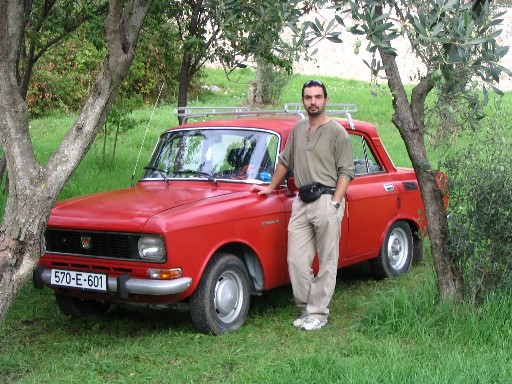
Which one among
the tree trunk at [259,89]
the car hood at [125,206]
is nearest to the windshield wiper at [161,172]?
the car hood at [125,206]

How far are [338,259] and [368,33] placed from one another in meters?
2.62

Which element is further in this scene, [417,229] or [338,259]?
[417,229]

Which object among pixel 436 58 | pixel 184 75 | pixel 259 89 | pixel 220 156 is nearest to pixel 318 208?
pixel 220 156

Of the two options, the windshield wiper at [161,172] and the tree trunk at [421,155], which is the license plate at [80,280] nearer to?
the windshield wiper at [161,172]

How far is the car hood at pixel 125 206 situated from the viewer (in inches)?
251

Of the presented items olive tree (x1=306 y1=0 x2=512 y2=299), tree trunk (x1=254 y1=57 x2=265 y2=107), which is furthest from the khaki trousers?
tree trunk (x1=254 y1=57 x2=265 y2=107)

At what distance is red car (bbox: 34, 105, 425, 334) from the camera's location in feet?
20.6

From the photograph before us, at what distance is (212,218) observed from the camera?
6.46 metres

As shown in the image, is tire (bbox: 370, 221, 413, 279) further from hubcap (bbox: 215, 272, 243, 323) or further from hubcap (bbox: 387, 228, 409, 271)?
hubcap (bbox: 215, 272, 243, 323)

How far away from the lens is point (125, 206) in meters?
6.70

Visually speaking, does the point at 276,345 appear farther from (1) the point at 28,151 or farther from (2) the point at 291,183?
(1) the point at 28,151

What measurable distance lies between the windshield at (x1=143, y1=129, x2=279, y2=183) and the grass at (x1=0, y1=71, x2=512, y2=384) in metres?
1.20

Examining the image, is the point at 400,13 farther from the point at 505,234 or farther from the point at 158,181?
the point at 158,181

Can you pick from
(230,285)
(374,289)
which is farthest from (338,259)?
(230,285)
